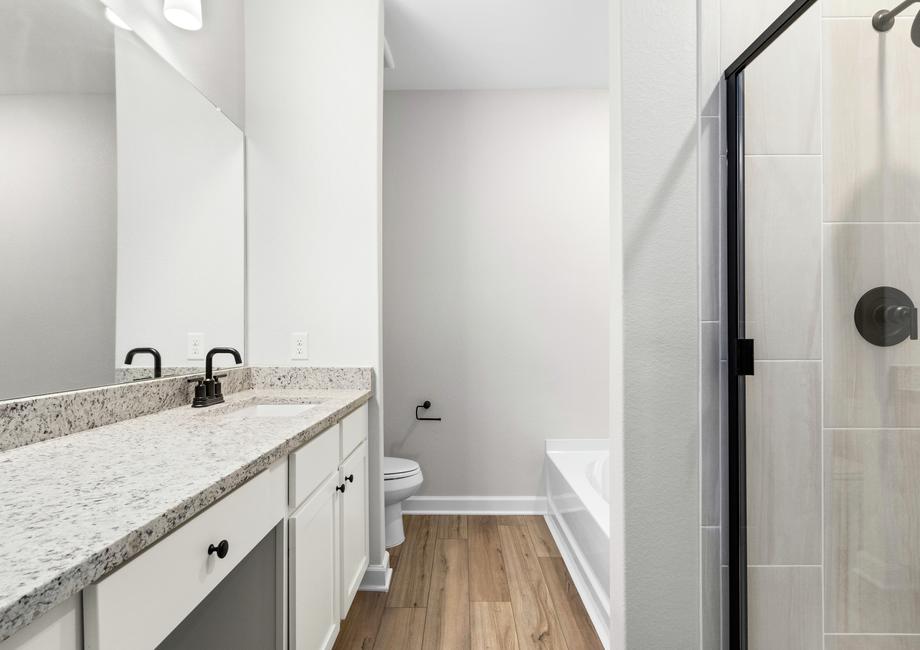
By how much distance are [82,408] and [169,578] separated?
2.53ft

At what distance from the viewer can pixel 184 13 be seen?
1636 mm

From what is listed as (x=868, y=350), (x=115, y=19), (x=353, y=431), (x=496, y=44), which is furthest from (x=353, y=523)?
(x=496, y=44)

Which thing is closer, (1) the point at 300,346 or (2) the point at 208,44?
(2) the point at 208,44

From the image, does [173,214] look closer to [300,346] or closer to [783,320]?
[300,346]

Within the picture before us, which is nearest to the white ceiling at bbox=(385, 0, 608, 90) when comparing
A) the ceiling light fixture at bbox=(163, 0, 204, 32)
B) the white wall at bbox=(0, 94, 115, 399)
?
the ceiling light fixture at bbox=(163, 0, 204, 32)

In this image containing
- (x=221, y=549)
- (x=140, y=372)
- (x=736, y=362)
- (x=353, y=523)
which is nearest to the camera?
(x=221, y=549)

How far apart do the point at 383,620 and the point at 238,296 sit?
145 cm

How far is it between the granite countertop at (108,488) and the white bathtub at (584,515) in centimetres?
120

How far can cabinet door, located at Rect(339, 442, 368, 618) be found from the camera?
1621mm

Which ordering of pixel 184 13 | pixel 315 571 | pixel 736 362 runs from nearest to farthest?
pixel 736 362 → pixel 315 571 → pixel 184 13

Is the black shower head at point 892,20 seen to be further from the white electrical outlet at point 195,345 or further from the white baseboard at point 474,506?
the white baseboard at point 474,506

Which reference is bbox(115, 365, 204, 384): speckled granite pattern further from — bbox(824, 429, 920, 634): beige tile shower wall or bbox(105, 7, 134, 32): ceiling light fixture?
bbox(824, 429, 920, 634): beige tile shower wall

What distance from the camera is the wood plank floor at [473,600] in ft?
5.59

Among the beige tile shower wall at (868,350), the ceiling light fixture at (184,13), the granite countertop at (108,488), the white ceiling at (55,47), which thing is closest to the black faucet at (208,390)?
the granite countertop at (108,488)
